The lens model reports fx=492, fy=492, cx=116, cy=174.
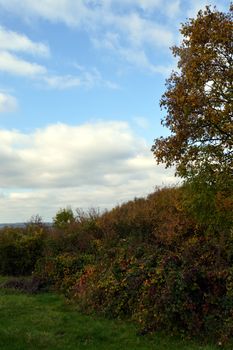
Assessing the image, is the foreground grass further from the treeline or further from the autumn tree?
the autumn tree

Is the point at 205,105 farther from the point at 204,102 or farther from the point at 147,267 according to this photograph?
the point at 147,267

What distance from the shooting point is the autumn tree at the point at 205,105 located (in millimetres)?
12320

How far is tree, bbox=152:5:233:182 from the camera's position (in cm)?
1231

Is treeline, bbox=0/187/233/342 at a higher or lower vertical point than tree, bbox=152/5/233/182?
lower

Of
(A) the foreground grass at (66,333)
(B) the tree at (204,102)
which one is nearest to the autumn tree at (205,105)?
(B) the tree at (204,102)

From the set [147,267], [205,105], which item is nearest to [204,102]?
[205,105]

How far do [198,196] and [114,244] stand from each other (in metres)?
5.04

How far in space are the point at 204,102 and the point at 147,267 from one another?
4340mm

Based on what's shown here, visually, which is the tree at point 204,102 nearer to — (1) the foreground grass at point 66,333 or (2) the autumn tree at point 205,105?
(2) the autumn tree at point 205,105

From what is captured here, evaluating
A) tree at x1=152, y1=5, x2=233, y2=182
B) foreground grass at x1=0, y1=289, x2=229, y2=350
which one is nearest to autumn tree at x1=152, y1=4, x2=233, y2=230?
tree at x1=152, y1=5, x2=233, y2=182

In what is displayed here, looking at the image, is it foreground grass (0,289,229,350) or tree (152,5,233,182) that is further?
tree (152,5,233,182)

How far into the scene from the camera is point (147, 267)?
38.3 ft

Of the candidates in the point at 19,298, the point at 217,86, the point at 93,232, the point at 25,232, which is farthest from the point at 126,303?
the point at 25,232

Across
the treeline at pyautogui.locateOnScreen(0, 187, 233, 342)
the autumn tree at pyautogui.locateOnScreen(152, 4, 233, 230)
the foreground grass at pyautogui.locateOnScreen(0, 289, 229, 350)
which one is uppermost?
the autumn tree at pyautogui.locateOnScreen(152, 4, 233, 230)
